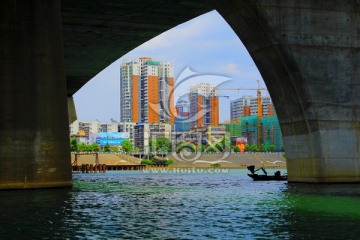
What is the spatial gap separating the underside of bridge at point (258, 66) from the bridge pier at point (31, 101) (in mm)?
56

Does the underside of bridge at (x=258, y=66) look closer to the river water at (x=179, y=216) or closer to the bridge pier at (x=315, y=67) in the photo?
the bridge pier at (x=315, y=67)

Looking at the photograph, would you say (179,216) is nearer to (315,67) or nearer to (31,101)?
(31,101)

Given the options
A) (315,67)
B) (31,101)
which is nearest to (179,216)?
(31,101)

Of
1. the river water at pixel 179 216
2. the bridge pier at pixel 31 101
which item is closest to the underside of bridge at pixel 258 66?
the bridge pier at pixel 31 101

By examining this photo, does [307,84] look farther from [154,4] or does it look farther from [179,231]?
[179,231]

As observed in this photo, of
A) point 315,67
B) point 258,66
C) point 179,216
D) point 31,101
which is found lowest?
point 179,216

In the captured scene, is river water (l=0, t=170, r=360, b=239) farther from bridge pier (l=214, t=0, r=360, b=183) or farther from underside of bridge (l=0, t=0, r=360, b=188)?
bridge pier (l=214, t=0, r=360, b=183)

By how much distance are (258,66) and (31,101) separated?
16.9 meters

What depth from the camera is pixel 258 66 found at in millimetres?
43812

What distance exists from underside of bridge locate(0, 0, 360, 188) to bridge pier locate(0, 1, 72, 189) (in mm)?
56

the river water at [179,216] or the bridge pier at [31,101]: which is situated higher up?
the bridge pier at [31,101]

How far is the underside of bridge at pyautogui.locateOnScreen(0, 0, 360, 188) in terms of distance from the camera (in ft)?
113

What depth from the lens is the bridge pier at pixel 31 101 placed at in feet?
112

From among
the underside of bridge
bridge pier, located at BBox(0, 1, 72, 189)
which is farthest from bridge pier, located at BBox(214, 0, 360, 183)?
bridge pier, located at BBox(0, 1, 72, 189)
